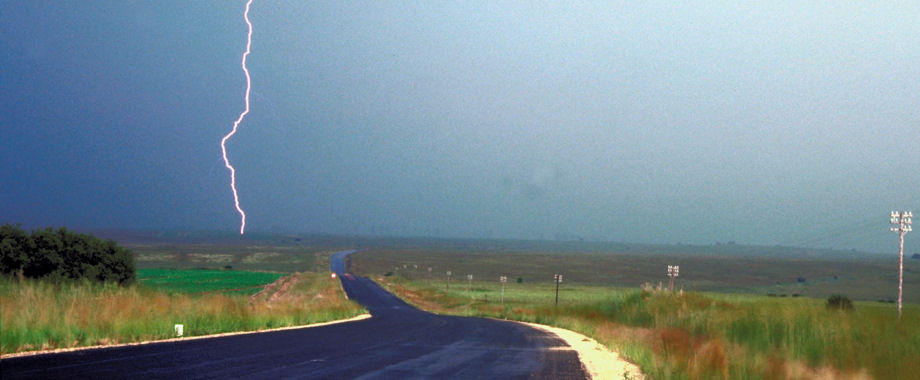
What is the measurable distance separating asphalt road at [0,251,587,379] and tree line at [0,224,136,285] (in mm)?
26210

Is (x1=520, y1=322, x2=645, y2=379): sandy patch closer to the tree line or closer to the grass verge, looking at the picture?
the grass verge

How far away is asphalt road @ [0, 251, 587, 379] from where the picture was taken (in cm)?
1438

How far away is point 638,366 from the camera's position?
68.6 ft

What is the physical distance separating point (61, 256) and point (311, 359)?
3594 cm

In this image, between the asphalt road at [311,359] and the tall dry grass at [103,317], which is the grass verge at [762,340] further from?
the tall dry grass at [103,317]

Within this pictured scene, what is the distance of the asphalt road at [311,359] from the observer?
1438cm

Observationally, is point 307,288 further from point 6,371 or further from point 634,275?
point 634,275

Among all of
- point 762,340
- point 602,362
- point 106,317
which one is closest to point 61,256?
point 106,317

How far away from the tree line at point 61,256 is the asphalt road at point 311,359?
2621 centimetres

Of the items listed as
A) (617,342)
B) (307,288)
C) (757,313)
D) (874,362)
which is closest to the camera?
(874,362)

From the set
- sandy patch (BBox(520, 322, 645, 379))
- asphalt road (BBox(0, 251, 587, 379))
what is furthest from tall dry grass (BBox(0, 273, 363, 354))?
sandy patch (BBox(520, 322, 645, 379))

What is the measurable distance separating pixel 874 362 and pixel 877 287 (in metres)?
159

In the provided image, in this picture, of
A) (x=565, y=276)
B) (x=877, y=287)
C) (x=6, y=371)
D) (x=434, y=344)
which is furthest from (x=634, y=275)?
(x=6, y=371)

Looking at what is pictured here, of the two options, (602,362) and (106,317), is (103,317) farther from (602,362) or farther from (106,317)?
(602,362)
